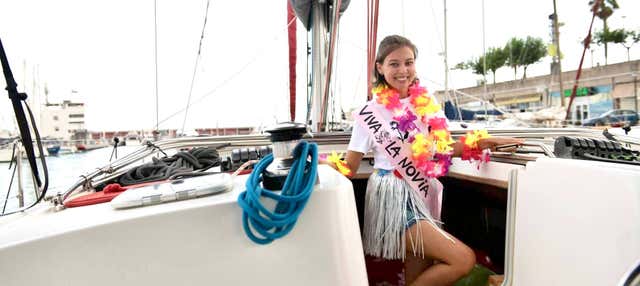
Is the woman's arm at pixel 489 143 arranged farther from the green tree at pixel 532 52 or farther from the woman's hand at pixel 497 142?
the green tree at pixel 532 52

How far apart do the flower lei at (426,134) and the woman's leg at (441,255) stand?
0.32 m

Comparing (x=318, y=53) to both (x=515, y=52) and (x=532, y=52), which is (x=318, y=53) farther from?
(x=515, y=52)

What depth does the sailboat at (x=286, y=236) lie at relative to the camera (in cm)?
67

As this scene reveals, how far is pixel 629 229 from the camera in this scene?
37.6 inches

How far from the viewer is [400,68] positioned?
1.70 m

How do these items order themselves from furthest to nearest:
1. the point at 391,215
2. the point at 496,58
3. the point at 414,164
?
the point at 496,58, the point at 414,164, the point at 391,215

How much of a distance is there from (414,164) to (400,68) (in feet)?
1.42

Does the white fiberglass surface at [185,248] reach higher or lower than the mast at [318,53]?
lower

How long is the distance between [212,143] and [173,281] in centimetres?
218

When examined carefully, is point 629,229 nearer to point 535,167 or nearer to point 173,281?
point 535,167

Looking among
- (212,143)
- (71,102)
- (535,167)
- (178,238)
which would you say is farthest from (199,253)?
(71,102)

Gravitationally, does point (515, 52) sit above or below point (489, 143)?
above

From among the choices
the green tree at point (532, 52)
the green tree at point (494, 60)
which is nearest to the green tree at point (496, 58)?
the green tree at point (494, 60)

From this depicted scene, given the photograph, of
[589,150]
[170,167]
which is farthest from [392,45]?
[170,167]
